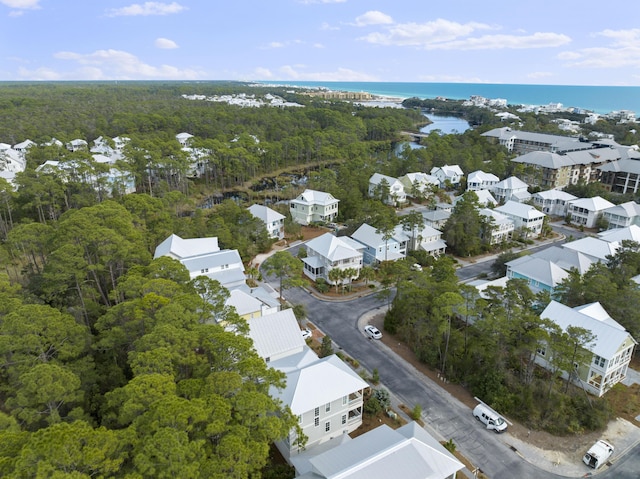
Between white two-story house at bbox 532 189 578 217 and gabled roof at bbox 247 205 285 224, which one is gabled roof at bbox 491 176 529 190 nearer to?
white two-story house at bbox 532 189 578 217

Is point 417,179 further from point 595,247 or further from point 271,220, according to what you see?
point 595,247

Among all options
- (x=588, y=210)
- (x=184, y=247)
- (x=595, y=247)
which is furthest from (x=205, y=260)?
(x=588, y=210)

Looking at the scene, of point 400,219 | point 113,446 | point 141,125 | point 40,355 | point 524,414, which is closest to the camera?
point 113,446

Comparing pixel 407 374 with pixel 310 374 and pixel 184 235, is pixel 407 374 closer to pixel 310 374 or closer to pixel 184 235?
pixel 310 374

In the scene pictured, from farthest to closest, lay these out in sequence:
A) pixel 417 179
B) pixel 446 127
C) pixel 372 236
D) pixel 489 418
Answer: pixel 446 127
pixel 417 179
pixel 372 236
pixel 489 418

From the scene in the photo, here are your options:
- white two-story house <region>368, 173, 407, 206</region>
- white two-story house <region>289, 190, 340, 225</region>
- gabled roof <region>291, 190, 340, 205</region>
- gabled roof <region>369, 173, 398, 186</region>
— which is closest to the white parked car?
white two-story house <region>289, 190, 340, 225</region>

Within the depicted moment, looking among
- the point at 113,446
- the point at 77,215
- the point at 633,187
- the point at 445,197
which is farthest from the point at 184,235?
the point at 633,187

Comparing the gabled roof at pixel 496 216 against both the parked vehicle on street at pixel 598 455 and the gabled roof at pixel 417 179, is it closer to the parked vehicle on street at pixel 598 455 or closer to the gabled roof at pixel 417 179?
the gabled roof at pixel 417 179
